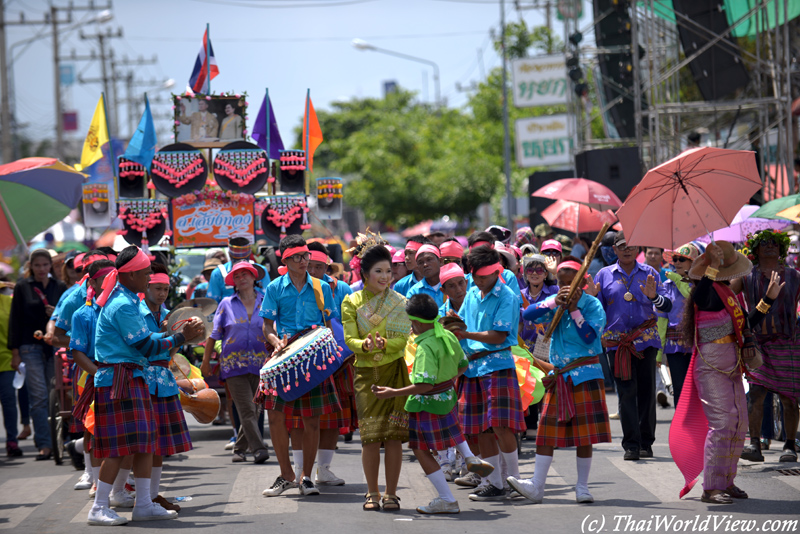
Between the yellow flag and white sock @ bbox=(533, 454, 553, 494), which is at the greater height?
the yellow flag

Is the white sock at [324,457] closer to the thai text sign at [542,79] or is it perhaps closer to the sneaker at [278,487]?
the sneaker at [278,487]

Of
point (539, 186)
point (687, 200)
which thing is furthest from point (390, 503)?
point (539, 186)

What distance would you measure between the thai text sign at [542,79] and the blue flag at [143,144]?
10.9 m

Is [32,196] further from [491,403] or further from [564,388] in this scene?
[564,388]

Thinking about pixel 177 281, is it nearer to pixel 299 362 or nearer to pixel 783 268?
pixel 299 362

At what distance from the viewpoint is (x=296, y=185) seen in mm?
14328

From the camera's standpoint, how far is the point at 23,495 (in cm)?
871

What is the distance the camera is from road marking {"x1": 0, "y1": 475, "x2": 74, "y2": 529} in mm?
7691

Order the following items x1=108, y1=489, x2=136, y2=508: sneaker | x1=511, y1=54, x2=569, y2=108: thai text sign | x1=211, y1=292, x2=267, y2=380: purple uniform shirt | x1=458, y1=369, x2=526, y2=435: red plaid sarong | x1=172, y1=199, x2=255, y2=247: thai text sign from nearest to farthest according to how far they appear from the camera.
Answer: x1=458, y1=369, x2=526, y2=435: red plaid sarong, x1=108, y1=489, x2=136, y2=508: sneaker, x1=211, y1=292, x2=267, y2=380: purple uniform shirt, x1=172, y1=199, x2=255, y2=247: thai text sign, x1=511, y1=54, x2=569, y2=108: thai text sign

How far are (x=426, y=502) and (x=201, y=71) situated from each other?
32.3 feet

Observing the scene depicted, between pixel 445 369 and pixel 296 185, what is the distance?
7840 millimetres

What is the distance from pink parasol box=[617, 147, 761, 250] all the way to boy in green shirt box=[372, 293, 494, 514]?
6.07ft

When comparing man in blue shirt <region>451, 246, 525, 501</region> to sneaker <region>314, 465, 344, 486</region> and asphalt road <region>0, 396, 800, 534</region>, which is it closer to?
asphalt road <region>0, 396, 800, 534</region>

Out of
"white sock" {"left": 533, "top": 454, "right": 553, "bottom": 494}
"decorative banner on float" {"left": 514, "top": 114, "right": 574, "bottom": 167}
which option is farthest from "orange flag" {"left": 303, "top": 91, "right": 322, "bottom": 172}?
"decorative banner on float" {"left": 514, "top": 114, "right": 574, "bottom": 167}
